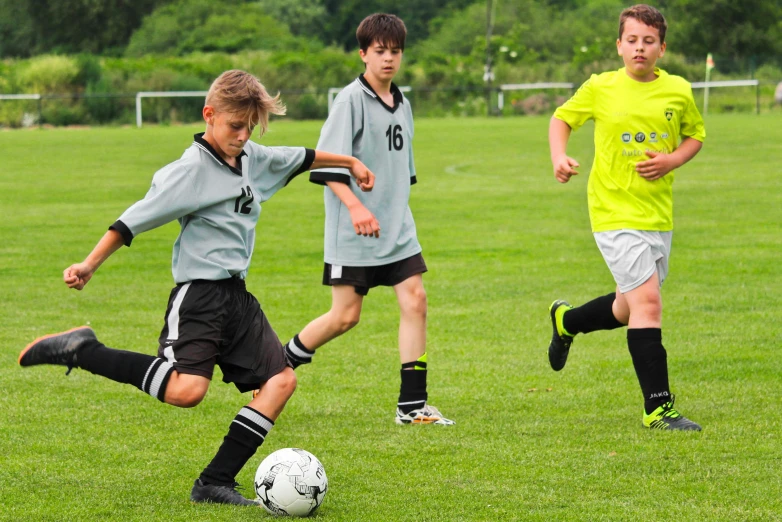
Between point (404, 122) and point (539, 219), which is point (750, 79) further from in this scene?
point (404, 122)

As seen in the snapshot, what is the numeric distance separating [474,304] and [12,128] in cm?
3443

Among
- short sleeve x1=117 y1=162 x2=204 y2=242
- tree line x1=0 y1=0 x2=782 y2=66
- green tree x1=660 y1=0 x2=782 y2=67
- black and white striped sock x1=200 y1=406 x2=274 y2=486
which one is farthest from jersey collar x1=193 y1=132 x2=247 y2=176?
green tree x1=660 y1=0 x2=782 y2=67

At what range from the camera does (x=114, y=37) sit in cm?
7844

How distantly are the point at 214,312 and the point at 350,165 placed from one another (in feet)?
2.89

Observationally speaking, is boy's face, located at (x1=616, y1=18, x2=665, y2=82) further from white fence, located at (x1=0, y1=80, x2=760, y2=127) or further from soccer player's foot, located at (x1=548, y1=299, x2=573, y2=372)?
white fence, located at (x1=0, y1=80, x2=760, y2=127)

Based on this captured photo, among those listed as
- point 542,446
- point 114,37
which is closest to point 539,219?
point 542,446

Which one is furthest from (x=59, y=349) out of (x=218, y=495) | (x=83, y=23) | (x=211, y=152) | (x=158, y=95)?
(x=83, y=23)

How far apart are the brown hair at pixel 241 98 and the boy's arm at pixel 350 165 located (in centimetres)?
46

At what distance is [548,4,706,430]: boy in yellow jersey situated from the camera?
5.56m

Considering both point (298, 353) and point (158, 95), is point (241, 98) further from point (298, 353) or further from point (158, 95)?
point (158, 95)

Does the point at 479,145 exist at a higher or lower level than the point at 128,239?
lower

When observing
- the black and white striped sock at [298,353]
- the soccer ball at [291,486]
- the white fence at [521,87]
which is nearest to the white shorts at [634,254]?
the black and white striped sock at [298,353]

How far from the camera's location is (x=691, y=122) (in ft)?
19.0

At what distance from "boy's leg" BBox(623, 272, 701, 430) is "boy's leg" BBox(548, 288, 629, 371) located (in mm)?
401
